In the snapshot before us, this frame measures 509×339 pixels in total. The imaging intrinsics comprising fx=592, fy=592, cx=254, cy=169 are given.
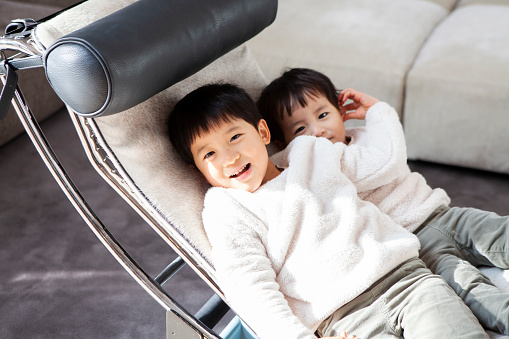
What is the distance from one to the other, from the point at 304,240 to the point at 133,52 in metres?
0.51

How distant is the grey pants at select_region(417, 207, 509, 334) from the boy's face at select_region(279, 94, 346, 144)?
334mm

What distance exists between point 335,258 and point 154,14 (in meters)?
0.59

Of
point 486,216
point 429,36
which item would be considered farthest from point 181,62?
point 429,36

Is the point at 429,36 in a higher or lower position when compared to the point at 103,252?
lower

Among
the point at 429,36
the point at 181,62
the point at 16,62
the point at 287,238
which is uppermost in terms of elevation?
the point at 16,62

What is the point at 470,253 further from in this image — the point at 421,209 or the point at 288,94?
the point at 288,94

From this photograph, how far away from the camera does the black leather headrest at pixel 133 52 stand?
94 cm

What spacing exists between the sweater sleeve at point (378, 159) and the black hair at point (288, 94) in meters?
0.19

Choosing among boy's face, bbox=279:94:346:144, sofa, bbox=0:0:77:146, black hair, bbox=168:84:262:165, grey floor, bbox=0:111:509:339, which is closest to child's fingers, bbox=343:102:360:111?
boy's face, bbox=279:94:346:144

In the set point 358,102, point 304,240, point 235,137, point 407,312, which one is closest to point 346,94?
point 358,102

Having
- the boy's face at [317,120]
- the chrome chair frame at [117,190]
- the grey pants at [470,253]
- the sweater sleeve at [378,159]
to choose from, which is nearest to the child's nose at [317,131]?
the boy's face at [317,120]

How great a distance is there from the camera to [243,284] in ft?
3.65

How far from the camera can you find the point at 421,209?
57.1 inches

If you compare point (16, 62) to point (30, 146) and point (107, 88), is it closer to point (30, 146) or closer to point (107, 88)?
point (107, 88)
